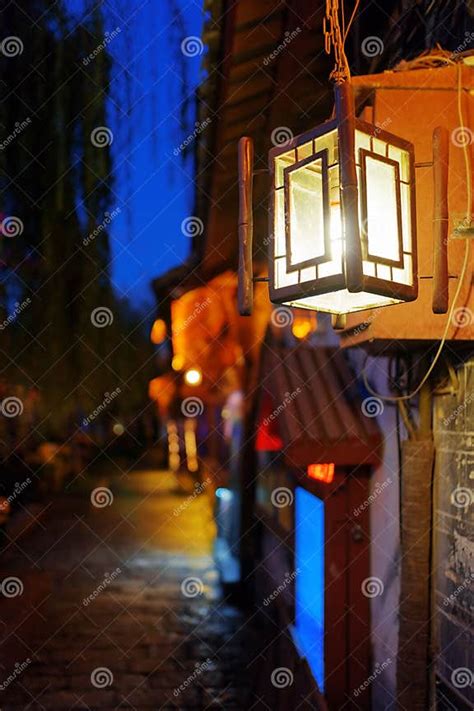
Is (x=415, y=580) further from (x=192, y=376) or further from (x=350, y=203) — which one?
(x=192, y=376)

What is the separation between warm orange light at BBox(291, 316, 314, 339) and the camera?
1068 cm

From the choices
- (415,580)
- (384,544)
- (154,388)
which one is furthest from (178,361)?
(415,580)

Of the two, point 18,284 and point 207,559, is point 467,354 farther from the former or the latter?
point 207,559

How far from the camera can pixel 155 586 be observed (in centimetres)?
1449

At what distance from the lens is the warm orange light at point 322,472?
753cm

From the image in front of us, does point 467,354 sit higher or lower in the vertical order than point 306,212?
lower

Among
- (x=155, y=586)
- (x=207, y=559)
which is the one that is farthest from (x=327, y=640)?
(x=207, y=559)

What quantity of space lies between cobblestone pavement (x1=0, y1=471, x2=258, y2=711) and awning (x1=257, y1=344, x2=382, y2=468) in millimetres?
4102

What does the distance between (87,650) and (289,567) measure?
3765 millimetres

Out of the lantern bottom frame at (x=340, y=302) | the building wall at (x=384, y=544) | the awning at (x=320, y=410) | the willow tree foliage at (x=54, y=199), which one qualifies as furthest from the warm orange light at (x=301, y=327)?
the lantern bottom frame at (x=340, y=302)

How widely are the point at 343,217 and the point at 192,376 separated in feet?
56.4

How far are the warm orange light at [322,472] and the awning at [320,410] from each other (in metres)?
0.30

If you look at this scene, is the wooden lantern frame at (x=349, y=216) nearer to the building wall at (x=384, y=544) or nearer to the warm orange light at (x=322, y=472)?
the building wall at (x=384, y=544)

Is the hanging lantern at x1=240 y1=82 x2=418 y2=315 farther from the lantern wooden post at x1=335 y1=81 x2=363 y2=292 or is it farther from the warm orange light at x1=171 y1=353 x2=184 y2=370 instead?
the warm orange light at x1=171 y1=353 x2=184 y2=370
